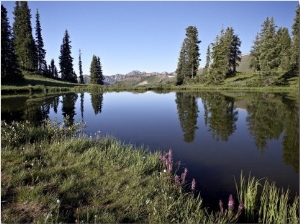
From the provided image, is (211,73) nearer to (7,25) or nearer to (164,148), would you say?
(7,25)

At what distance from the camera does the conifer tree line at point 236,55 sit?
5431cm

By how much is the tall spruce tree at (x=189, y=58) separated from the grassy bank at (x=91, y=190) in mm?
71090

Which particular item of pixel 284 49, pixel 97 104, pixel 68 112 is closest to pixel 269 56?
pixel 284 49

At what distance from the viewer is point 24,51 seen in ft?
203

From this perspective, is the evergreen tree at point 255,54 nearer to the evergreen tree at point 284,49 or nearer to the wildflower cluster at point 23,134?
the evergreen tree at point 284,49

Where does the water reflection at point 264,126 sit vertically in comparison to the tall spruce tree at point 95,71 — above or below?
below

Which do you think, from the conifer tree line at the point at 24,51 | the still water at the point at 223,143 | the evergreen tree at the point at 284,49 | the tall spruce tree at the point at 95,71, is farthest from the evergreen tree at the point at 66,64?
the still water at the point at 223,143

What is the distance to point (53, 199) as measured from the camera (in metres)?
4.99

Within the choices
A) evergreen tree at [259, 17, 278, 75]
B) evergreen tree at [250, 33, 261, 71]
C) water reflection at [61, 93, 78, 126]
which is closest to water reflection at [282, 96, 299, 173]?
water reflection at [61, 93, 78, 126]

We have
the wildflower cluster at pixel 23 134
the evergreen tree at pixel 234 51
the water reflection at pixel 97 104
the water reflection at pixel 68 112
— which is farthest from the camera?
the evergreen tree at pixel 234 51

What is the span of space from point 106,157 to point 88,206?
3076 millimetres

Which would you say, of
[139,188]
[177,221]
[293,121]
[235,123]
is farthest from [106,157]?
[293,121]

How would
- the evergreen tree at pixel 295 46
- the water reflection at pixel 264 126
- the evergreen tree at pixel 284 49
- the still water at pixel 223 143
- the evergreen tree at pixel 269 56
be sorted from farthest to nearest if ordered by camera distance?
the evergreen tree at pixel 284 49, the evergreen tree at pixel 295 46, the evergreen tree at pixel 269 56, the water reflection at pixel 264 126, the still water at pixel 223 143

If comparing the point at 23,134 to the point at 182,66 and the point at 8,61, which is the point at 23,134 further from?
the point at 182,66
